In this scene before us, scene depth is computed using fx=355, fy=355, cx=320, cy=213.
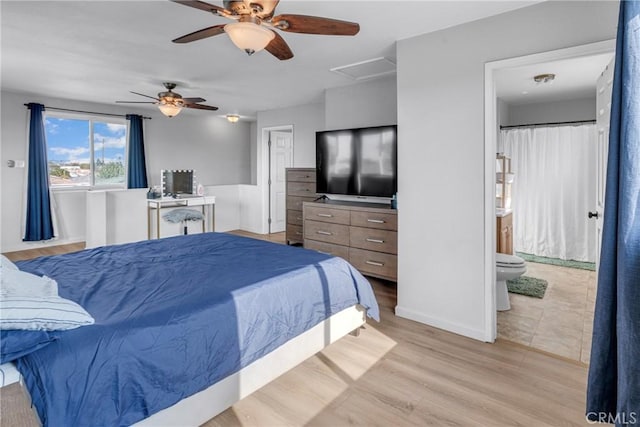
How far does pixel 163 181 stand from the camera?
5.90 m

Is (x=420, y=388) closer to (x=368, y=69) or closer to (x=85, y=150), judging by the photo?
(x=368, y=69)

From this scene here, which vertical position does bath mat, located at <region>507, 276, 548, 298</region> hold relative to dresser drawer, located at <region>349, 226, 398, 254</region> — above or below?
below

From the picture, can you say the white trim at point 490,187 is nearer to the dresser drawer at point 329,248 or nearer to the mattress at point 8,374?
the dresser drawer at point 329,248

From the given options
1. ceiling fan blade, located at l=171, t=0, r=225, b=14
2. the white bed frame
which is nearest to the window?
ceiling fan blade, located at l=171, t=0, r=225, b=14

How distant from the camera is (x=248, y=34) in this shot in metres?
1.98

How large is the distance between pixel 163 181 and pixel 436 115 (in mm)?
4639

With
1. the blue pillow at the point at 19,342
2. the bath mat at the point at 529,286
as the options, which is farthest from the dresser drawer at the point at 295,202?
the blue pillow at the point at 19,342

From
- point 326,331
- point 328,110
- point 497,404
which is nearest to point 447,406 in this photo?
point 497,404

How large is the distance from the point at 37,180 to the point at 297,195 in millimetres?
4057

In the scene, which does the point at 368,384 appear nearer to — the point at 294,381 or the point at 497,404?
the point at 294,381

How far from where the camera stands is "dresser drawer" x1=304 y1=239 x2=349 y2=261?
13.9 feet

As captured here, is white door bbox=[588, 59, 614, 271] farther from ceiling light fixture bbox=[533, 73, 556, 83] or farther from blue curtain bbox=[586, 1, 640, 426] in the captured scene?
ceiling light fixture bbox=[533, 73, 556, 83]

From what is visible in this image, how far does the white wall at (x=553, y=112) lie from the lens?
496 cm

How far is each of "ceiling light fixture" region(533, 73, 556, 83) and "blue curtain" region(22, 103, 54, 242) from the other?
6943 millimetres
